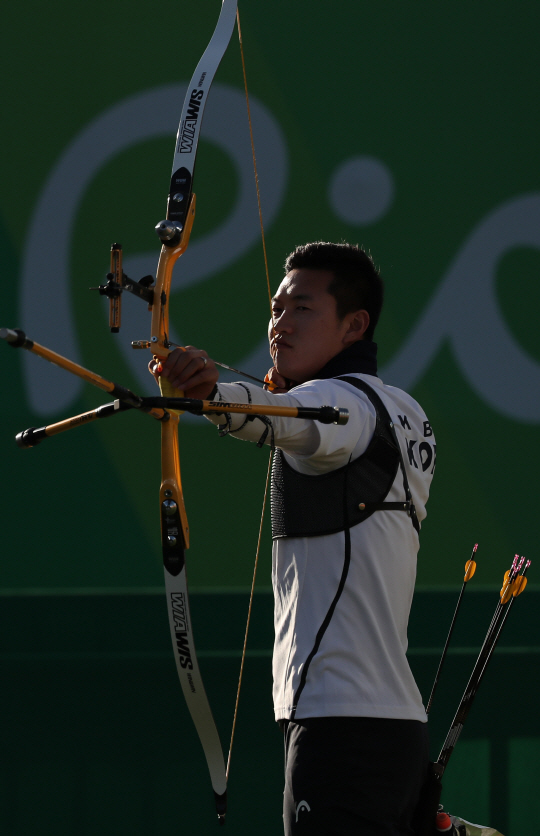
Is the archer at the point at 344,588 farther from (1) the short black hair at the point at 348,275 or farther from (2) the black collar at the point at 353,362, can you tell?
(1) the short black hair at the point at 348,275

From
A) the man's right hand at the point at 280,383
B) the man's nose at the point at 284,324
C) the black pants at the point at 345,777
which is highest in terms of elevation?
the man's nose at the point at 284,324

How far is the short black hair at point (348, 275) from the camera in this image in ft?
4.95

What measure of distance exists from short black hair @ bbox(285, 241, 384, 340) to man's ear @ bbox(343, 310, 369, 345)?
0.01 metres

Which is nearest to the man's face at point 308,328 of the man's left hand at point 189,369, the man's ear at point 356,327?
the man's ear at point 356,327

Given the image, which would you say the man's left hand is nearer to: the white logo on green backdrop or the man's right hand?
the man's right hand

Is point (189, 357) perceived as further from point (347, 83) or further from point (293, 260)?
point (347, 83)

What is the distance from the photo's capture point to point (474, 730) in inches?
115

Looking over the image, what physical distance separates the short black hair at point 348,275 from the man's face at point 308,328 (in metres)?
0.01

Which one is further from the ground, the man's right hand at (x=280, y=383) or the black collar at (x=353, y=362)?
the black collar at (x=353, y=362)

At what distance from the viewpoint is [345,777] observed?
1230 millimetres

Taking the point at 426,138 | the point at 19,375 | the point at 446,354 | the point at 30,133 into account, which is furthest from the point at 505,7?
the point at 19,375

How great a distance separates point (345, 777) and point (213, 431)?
6.55ft

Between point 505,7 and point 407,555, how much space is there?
2.59 metres

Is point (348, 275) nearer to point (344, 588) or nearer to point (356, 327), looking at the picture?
point (356, 327)
